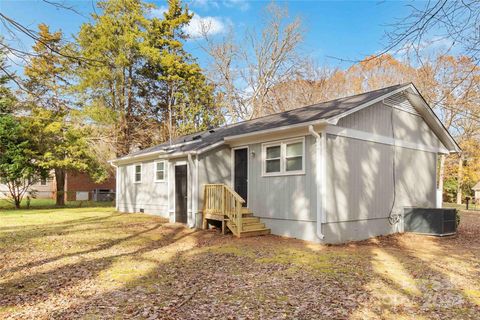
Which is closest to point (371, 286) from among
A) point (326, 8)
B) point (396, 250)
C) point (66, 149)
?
point (396, 250)

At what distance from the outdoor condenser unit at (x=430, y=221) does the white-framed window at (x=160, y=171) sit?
9390 mm

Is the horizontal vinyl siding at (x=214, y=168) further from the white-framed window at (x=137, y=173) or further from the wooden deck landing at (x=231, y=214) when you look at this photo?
the white-framed window at (x=137, y=173)

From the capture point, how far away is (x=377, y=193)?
10.3 metres

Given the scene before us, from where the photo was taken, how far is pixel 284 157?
9875 mm

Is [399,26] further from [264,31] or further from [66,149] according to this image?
[264,31]

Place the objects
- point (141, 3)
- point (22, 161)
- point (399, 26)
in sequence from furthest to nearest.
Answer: point (141, 3), point (22, 161), point (399, 26)

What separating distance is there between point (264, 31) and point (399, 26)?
24.1m

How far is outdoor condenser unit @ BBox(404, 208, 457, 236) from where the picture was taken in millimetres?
10202

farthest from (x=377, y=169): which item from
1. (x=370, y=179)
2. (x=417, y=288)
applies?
(x=417, y=288)

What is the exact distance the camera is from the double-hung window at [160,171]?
14.7 m

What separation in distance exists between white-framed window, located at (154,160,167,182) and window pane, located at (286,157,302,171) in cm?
664

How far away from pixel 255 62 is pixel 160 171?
15.5 meters

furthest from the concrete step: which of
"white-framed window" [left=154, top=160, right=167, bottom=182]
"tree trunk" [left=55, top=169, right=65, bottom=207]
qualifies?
"tree trunk" [left=55, top=169, right=65, bottom=207]

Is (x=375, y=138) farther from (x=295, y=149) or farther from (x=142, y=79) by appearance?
(x=142, y=79)
